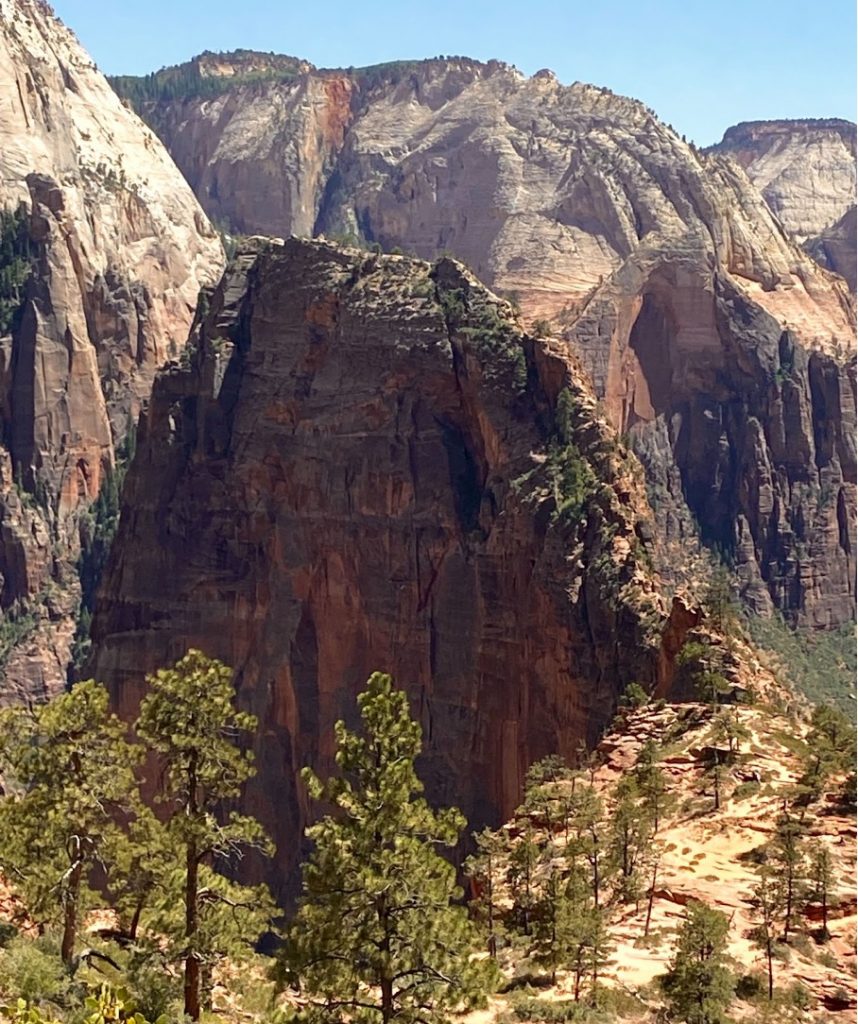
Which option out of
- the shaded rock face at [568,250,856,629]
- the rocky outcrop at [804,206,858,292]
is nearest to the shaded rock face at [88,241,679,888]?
the shaded rock face at [568,250,856,629]

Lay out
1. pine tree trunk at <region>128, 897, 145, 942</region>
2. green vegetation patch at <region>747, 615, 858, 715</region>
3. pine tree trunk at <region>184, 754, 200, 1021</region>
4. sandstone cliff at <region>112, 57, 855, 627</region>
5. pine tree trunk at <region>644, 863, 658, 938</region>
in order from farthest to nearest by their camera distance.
A: sandstone cliff at <region>112, 57, 855, 627</region>
green vegetation patch at <region>747, 615, 858, 715</region>
pine tree trunk at <region>128, 897, 145, 942</region>
pine tree trunk at <region>644, 863, 658, 938</region>
pine tree trunk at <region>184, 754, 200, 1021</region>

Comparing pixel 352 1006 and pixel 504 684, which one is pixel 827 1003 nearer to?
pixel 352 1006

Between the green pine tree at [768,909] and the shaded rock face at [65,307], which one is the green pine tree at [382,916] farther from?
the shaded rock face at [65,307]

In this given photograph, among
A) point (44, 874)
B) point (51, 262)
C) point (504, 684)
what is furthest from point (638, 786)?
point (51, 262)

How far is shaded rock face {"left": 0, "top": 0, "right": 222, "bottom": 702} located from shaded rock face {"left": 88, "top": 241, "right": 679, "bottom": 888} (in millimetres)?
38402

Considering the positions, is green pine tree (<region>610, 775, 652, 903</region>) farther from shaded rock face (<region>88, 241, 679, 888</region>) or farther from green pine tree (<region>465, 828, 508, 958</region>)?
shaded rock face (<region>88, 241, 679, 888</region>)

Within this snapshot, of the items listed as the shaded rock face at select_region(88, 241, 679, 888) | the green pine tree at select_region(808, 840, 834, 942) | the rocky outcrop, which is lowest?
the green pine tree at select_region(808, 840, 834, 942)

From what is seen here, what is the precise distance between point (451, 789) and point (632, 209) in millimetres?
90253

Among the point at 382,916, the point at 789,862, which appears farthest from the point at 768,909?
the point at 382,916

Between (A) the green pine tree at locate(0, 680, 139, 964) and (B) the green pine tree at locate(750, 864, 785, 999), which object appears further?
(B) the green pine tree at locate(750, 864, 785, 999)

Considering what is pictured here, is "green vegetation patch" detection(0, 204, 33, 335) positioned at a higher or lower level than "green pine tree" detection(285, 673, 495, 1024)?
higher

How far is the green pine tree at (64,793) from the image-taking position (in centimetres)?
3338

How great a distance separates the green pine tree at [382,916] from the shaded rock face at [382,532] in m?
35.6

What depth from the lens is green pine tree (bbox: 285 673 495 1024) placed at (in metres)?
26.5
